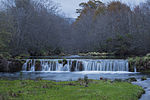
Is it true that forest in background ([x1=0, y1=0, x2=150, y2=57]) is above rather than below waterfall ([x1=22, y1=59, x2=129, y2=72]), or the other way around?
above

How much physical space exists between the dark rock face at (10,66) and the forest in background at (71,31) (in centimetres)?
84

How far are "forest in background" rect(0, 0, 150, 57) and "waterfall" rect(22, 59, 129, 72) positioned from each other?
2.79 meters

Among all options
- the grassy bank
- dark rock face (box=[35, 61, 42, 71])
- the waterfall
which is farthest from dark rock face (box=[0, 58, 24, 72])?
the grassy bank

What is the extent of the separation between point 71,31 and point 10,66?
34812mm

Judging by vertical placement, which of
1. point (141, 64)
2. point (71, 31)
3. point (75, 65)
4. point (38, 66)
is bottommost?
point (38, 66)

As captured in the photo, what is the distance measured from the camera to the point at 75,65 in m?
23.3

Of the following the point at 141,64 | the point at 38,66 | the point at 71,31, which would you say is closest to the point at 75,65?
the point at 38,66

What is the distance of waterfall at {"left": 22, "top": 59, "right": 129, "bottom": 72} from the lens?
22.8m

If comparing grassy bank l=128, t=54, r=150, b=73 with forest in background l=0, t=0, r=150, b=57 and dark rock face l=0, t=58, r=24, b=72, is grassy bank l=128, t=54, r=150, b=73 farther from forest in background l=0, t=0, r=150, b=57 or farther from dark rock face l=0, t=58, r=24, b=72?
dark rock face l=0, t=58, r=24, b=72

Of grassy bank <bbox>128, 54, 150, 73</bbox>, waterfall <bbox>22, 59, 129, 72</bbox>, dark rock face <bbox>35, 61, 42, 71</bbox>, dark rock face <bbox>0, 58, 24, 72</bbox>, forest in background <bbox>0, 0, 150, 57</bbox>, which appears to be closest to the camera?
grassy bank <bbox>128, 54, 150, 73</bbox>

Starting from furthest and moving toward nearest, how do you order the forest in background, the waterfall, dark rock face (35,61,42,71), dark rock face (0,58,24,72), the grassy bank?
1. the forest in background
2. dark rock face (35,61,42,71)
3. dark rock face (0,58,24,72)
4. the waterfall
5. the grassy bank

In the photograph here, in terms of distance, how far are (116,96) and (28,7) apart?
1319 inches

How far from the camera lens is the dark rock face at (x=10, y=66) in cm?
2292

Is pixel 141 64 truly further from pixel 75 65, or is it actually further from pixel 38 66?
pixel 38 66
